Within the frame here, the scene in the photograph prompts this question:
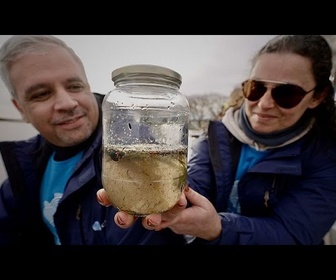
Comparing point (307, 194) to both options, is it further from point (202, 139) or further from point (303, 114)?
point (202, 139)

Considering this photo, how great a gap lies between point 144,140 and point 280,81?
21.0 inches

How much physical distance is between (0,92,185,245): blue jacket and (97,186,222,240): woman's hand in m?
0.19

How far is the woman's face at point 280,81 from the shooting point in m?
0.89

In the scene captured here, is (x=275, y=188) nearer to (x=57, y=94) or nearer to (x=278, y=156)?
(x=278, y=156)

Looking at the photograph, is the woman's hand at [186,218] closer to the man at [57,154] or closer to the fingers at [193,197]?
the fingers at [193,197]

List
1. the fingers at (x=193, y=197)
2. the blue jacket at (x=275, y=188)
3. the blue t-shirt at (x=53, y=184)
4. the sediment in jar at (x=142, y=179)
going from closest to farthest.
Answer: the sediment in jar at (x=142, y=179) → the fingers at (x=193, y=197) → the blue jacket at (x=275, y=188) → the blue t-shirt at (x=53, y=184)

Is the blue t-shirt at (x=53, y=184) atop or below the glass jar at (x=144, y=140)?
below

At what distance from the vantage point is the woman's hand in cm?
60

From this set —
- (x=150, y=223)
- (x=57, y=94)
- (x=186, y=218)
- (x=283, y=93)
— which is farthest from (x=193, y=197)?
(x=57, y=94)

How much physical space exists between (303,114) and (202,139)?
40 centimetres

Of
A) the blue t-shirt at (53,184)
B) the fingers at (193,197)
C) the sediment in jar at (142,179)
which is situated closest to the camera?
the sediment in jar at (142,179)

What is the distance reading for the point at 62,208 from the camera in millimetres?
926

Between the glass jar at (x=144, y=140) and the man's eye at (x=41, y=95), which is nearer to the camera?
the glass jar at (x=144, y=140)

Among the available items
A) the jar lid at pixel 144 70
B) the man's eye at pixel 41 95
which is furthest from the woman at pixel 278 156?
the man's eye at pixel 41 95
